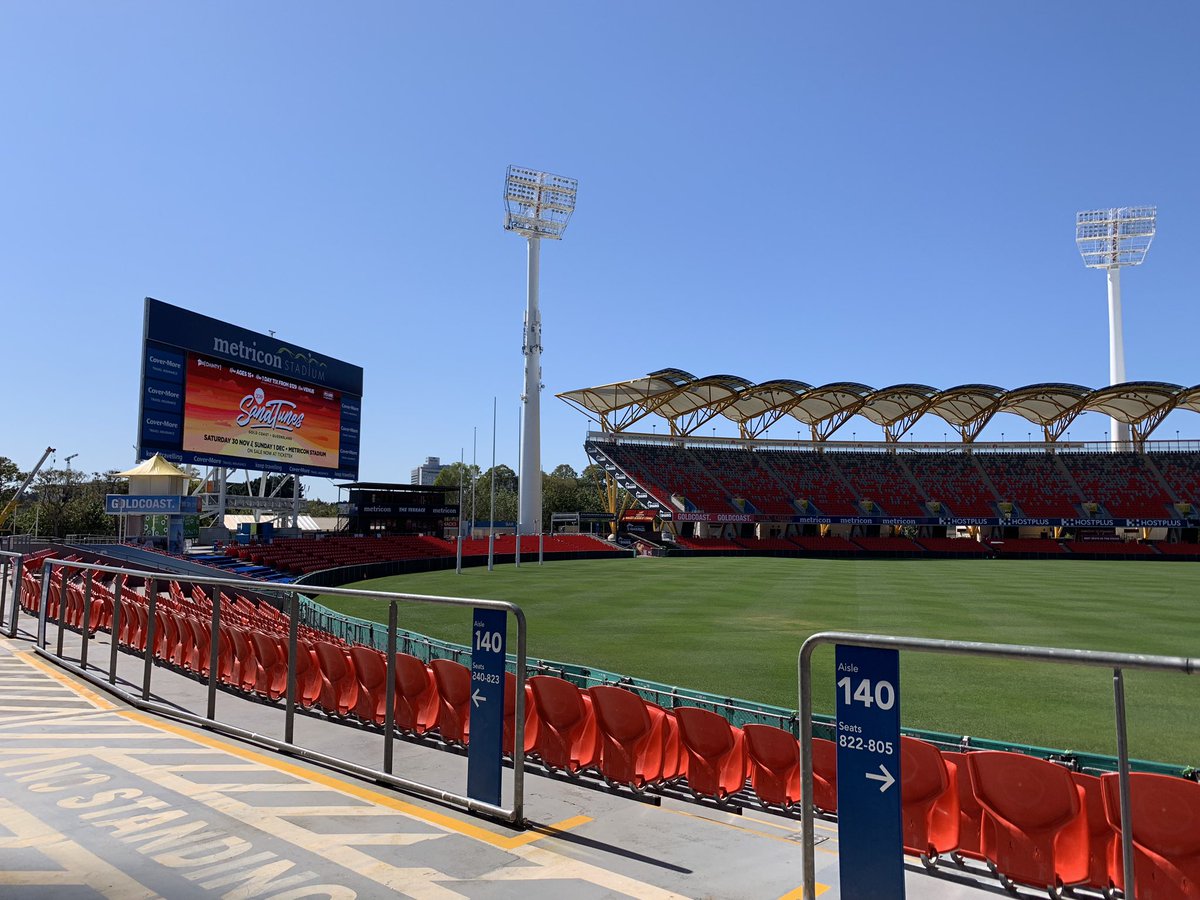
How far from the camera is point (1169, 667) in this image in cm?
296

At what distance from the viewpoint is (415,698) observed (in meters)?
7.79

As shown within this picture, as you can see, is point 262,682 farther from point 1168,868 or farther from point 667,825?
point 1168,868

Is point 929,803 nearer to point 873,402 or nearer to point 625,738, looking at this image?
point 625,738

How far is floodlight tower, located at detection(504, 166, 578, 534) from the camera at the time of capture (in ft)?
229

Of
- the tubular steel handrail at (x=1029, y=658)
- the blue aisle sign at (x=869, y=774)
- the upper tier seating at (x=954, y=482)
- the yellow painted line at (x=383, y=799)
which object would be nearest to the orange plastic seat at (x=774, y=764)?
the yellow painted line at (x=383, y=799)

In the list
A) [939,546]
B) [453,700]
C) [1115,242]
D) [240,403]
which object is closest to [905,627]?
[453,700]

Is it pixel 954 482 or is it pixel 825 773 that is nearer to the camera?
pixel 825 773

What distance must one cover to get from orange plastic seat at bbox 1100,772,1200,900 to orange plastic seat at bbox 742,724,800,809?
8.64 feet

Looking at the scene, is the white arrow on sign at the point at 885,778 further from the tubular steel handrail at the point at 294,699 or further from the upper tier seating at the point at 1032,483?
the upper tier seating at the point at 1032,483

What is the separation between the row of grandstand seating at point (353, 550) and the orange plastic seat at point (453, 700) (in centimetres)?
2937

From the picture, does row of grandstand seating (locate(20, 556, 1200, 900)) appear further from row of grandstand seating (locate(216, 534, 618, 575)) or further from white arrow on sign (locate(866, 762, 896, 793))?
row of grandstand seating (locate(216, 534, 618, 575))

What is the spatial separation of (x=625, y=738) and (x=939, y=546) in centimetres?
7228

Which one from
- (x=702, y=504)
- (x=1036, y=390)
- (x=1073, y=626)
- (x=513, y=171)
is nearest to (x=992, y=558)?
(x=1036, y=390)

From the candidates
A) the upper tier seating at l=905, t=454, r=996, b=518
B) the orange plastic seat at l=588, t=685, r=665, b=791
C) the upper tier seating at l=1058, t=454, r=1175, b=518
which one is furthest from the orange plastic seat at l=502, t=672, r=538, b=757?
the upper tier seating at l=1058, t=454, r=1175, b=518
